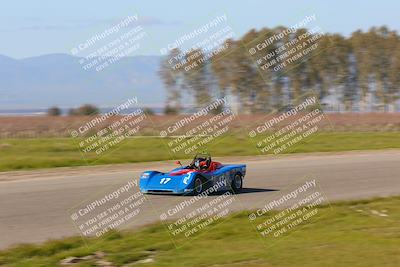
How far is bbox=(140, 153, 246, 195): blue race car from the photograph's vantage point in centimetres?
1773

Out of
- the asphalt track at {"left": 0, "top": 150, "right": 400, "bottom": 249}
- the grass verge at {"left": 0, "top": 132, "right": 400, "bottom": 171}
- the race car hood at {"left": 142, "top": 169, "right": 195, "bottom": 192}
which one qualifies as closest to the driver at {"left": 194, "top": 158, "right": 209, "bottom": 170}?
the race car hood at {"left": 142, "top": 169, "right": 195, "bottom": 192}

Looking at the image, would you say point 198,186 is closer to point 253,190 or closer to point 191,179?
point 191,179

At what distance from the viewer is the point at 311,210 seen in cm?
1598

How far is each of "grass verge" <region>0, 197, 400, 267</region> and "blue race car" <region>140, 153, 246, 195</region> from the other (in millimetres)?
3326

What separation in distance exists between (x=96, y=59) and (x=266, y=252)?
16.6 m

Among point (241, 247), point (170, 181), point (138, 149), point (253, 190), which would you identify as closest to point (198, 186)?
point (170, 181)

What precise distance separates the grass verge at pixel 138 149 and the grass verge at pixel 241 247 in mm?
14220

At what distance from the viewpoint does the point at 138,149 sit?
3509 centimetres

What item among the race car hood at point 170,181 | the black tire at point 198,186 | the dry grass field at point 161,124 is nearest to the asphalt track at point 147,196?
the race car hood at point 170,181

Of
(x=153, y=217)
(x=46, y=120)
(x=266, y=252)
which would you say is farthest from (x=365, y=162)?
(x=46, y=120)

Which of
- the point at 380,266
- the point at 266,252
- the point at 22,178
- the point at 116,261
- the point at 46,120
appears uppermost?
the point at 46,120

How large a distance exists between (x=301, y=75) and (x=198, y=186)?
70156mm

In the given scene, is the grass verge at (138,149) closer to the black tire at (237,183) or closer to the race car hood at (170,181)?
the race car hood at (170,181)

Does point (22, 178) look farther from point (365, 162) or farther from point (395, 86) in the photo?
point (395, 86)
